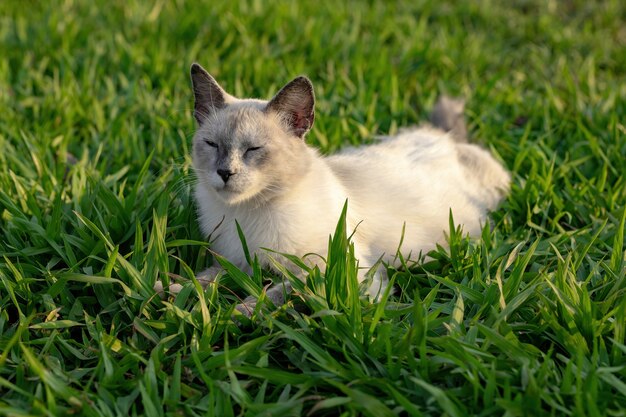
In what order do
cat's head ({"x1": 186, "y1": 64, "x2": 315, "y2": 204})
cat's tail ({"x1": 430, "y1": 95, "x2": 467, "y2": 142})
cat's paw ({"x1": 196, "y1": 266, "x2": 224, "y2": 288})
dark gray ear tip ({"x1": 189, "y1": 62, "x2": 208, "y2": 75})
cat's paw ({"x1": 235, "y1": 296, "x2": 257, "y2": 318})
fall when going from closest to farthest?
cat's paw ({"x1": 235, "y1": 296, "x2": 257, "y2": 318}) < cat's head ({"x1": 186, "y1": 64, "x2": 315, "y2": 204}) < cat's paw ({"x1": 196, "y1": 266, "x2": 224, "y2": 288}) < dark gray ear tip ({"x1": 189, "y1": 62, "x2": 208, "y2": 75}) < cat's tail ({"x1": 430, "y1": 95, "x2": 467, "y2": 142})

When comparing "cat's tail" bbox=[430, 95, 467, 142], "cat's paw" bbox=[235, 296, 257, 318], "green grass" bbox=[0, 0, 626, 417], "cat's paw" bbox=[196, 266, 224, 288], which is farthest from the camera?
"cat's tail" bbox=[430, 95, 467, 142]

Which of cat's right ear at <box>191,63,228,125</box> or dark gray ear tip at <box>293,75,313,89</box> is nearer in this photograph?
dark gray ear tip at <box>293,75,313,89</box>

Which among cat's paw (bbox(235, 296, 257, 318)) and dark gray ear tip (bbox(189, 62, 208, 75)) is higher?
dark gray ear tip (bbox(189, 62, 208, 75))

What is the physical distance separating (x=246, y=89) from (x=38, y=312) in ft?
8.05

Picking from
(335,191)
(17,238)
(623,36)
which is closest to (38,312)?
(17,238)

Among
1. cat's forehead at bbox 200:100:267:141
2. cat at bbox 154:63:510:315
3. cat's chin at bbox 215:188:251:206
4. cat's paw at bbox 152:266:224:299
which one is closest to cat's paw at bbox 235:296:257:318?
cat at bbox 154:63:510:315

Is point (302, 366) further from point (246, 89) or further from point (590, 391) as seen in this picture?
point (246, 89)

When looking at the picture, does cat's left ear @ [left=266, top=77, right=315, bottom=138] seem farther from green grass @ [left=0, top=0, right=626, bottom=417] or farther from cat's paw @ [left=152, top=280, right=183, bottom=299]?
cat's paw @ [left=152, top=280, right=183, bottom=299]

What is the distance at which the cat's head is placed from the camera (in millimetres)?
2797

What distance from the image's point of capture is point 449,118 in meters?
4.26

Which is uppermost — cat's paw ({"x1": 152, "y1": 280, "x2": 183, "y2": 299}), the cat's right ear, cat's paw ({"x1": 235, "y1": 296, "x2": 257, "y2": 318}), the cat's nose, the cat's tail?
the cat's right ear

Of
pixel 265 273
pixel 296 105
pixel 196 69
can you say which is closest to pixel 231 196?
pixel 265 273

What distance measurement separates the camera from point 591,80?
16.7 feet

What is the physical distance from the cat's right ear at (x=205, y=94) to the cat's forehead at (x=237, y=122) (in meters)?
0.07
